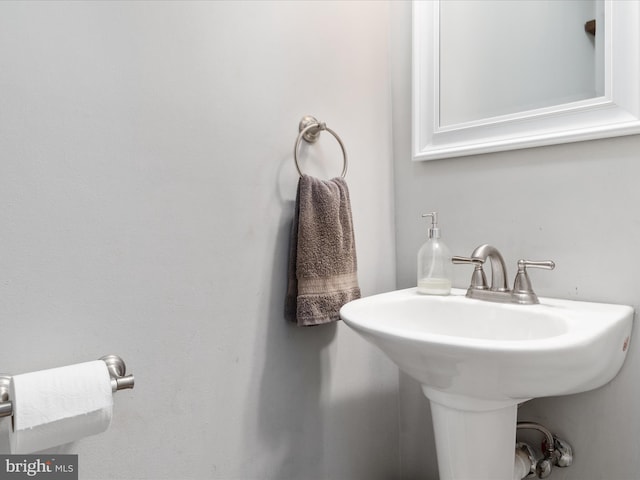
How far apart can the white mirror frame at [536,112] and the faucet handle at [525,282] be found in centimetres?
29

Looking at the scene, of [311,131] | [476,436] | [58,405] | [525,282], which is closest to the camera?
[58,405]

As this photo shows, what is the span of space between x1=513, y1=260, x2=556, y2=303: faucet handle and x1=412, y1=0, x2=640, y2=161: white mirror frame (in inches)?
11.2

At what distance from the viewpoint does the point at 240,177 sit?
95 centimetres

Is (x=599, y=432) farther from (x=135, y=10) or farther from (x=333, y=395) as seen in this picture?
(x=135, y=10)

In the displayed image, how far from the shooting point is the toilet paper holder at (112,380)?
591 millimetres

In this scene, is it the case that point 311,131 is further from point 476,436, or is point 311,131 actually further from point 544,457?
point 544,457

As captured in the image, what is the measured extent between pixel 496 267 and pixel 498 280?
30mm

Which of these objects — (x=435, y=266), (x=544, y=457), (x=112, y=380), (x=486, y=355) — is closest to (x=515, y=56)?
(x=435, y=266)

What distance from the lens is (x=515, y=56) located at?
111 cm

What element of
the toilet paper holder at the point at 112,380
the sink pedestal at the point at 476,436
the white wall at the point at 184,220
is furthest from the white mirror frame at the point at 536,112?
the toilet paper holder at the point at 112,380

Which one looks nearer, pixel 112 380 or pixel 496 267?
pixel 112 380

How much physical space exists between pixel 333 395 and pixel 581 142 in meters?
0.86

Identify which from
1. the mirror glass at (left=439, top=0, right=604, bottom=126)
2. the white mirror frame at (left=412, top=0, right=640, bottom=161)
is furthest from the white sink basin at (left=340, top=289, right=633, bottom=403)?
the mirror glass at (left=439, top=0, right=604, bottom=126)

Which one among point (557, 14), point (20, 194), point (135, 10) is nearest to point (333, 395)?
point (20, 194)
